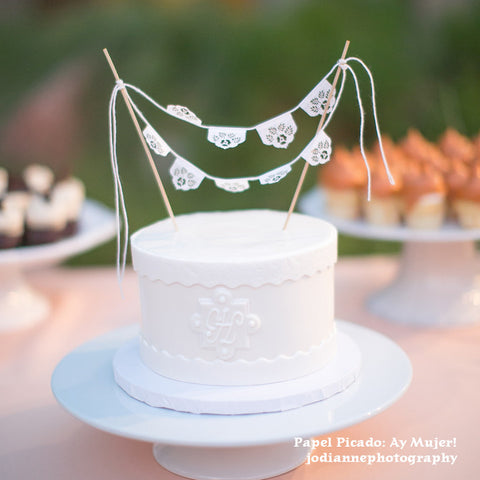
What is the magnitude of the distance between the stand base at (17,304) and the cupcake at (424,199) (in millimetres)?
926

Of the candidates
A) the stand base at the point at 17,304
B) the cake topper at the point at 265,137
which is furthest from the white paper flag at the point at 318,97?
the stand base at the point at 17,304

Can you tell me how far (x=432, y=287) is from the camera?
1.77 metres

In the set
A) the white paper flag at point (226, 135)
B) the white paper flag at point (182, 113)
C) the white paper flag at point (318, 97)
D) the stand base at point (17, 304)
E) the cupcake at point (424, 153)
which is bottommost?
the stand base at point (17, 304)

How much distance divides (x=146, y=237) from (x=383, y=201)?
0.77 metres

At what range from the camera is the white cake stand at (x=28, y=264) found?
1720 mm

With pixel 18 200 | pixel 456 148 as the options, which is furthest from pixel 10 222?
pixel 456 148

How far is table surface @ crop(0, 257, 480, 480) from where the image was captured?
109 centimetres

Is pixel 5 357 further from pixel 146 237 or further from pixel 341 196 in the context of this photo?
pixel 341 196

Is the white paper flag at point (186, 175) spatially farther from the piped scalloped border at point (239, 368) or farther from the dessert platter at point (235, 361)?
the piped scalloped border at point (239, 368)

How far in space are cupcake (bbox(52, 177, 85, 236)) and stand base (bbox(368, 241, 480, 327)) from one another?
786 mm

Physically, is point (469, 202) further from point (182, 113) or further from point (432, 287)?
point (182, 113)

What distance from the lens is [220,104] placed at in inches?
130

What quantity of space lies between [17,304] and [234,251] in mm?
943

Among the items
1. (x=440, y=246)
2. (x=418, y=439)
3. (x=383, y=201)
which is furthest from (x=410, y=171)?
(x=418, y=439)
